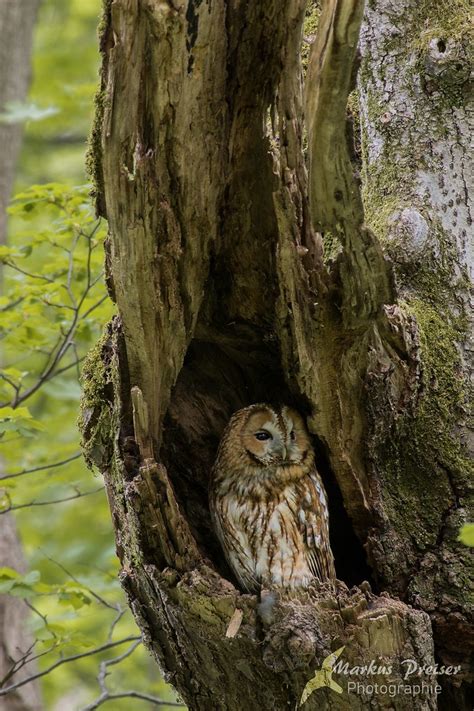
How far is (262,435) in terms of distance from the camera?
336cm

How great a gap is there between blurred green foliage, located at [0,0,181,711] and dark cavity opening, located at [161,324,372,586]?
0.68 meters

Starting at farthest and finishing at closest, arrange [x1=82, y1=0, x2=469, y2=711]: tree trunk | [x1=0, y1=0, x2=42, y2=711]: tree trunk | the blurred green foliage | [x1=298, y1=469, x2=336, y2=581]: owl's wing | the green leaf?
[x1=0, y1=0, x2=42, y2=711]: tree trunk < the green leaf < the blurred green foliage < [x1=298, y1=469, x2=336, y2=581]: owl's wing < [x1=82, y1=0, x2=469, y2=711]: tree trunk

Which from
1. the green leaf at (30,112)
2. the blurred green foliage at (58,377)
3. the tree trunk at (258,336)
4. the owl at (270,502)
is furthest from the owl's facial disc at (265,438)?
the green leaf at (30,112)

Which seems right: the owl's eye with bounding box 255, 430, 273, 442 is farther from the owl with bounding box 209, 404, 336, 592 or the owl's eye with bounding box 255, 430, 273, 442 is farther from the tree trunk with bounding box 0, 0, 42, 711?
the tree trunk with bounding box 0, 0, 42, 711

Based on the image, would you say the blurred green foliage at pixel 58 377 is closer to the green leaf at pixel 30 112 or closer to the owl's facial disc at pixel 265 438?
the green leaf at pixel 30 112

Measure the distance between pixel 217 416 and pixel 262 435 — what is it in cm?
21

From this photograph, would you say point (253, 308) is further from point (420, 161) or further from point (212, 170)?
point (420, 161)

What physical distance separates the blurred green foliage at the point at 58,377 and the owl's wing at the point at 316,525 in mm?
1106

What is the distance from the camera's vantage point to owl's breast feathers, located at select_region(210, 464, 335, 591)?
3.18m

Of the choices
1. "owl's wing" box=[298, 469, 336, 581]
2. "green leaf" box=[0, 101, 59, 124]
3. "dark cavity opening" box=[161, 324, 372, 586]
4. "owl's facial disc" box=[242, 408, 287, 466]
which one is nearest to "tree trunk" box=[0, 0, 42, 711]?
"green leaf" box=[0, 101, 59, 124]

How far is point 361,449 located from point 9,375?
1880mm

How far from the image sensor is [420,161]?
3.33 metres

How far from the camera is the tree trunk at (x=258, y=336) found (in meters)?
2.39

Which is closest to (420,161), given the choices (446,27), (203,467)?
(446,27)
